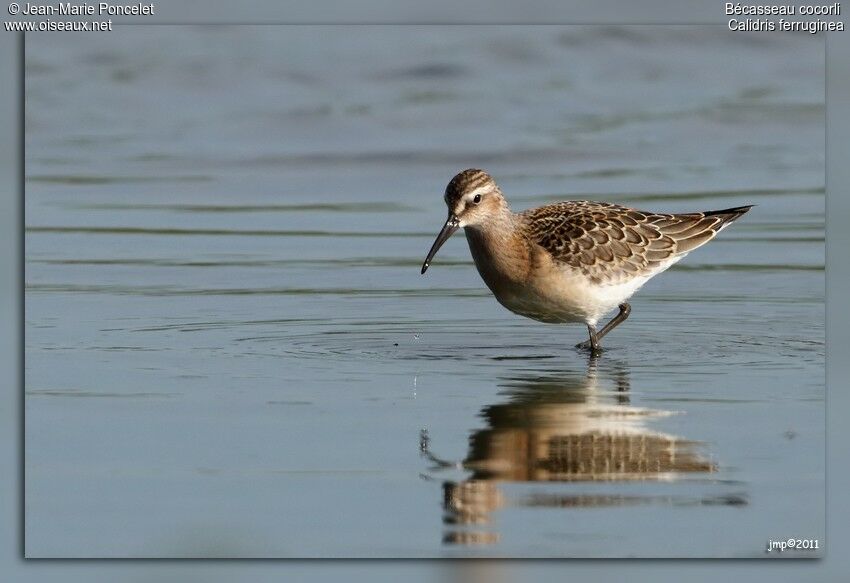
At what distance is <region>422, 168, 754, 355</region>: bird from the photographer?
39.6 feet

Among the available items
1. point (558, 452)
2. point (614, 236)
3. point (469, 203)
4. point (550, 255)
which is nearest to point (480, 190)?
point (469, 203)

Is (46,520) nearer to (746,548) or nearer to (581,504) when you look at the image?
(581,504)

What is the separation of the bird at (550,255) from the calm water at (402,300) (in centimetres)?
35

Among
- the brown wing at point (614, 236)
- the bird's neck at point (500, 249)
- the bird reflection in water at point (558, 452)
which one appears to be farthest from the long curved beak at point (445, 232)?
the bird reflection in water at point (558, 452)

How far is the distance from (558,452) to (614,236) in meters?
3.89

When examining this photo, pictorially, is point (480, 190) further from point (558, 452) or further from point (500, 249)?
point (558, 452)

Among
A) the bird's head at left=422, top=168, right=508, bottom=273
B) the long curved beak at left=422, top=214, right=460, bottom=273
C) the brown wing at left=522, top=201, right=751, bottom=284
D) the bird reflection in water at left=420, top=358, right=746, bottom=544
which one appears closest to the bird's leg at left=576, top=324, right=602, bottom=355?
the brown wing at left=522, top=201, right=751, bottom=284

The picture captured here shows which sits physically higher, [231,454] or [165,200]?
[165,200]

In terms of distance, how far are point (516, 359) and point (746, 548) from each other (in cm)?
381

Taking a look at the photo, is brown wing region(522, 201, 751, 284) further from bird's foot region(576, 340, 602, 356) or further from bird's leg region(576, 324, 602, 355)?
bird's foot region(576, 340, 602, 356)

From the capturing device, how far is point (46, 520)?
26.5ft

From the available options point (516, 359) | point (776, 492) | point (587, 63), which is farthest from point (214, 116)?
point (776, 492)

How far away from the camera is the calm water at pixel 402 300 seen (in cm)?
827

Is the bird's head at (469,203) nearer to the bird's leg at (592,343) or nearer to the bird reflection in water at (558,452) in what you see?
the bird's leg at (592,343)
